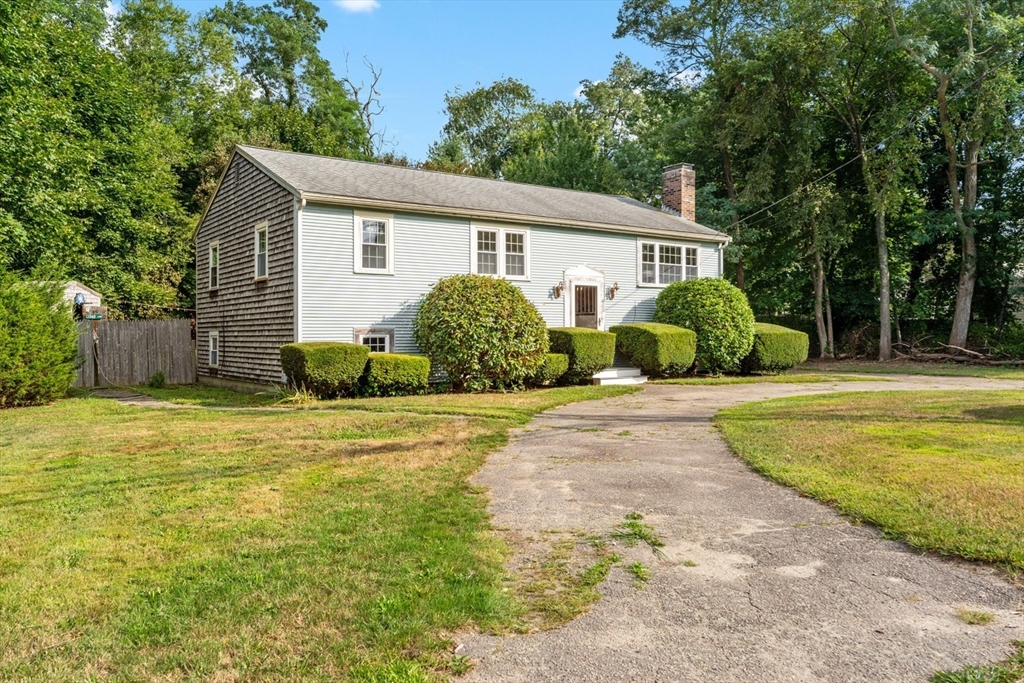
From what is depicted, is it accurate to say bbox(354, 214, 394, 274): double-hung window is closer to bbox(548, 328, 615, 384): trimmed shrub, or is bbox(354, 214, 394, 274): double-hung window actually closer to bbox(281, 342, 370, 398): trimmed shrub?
bbox(281, 342, 370, 398): trimmed shrub

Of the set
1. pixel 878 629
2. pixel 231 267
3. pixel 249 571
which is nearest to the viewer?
pixel 878 629

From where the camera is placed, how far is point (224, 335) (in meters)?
17.1

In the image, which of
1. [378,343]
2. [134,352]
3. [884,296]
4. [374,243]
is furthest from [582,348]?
[884,296]

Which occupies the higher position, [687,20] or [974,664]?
[687,20]

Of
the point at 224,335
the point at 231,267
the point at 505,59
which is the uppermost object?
the point at 505,59

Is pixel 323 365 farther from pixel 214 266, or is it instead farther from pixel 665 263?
pixel 665 263

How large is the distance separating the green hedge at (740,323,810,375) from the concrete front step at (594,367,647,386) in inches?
140

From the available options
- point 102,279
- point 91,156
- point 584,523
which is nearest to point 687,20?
point 91,156

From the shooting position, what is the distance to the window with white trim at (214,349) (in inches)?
688

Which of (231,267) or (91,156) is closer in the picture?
(231,267)

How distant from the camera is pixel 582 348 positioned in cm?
1530

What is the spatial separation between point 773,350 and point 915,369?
532 cm

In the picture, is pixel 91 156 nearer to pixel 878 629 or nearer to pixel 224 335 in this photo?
pixel 224 335

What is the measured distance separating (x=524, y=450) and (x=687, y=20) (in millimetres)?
25528
